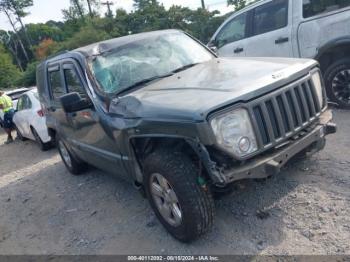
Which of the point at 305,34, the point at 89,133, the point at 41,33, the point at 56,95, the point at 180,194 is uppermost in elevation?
the point at 305,34

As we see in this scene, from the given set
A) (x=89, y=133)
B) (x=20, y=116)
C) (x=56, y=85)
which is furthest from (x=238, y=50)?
(x=20, y=116)

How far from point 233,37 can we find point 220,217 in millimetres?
4680

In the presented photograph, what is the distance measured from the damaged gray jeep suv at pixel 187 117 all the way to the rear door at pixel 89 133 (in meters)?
0.02

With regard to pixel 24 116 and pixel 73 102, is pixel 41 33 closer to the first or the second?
pixel 24 116

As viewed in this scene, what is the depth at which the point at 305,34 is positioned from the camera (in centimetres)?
606

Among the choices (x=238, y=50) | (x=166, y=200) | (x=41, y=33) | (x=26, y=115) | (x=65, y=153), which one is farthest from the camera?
(x=41, y=33)

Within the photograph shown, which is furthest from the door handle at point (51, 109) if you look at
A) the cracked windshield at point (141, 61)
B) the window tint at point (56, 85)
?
the cracked windshield at point (141, 61)

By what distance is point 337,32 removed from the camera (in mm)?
5656

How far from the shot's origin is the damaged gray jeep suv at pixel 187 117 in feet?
9.37

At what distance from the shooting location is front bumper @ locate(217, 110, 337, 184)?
285 cm

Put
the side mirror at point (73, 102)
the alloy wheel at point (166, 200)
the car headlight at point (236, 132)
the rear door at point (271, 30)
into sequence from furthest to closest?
the rear door at point (271, 30) < the side mirror at point (73, 102) < the alloy wheel at point (166, 200) < the car headlight at point (236, 132)

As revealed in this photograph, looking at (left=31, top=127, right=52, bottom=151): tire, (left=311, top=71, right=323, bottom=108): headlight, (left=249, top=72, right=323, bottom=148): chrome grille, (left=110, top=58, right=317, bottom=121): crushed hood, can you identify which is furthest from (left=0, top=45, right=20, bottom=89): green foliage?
(left=249, top=72, right=323, bottom=148): chrome grille

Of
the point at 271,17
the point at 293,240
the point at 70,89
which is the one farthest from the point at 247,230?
the point at 271,17

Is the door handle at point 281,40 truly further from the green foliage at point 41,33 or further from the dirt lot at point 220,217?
the green foliage at point 41,33
